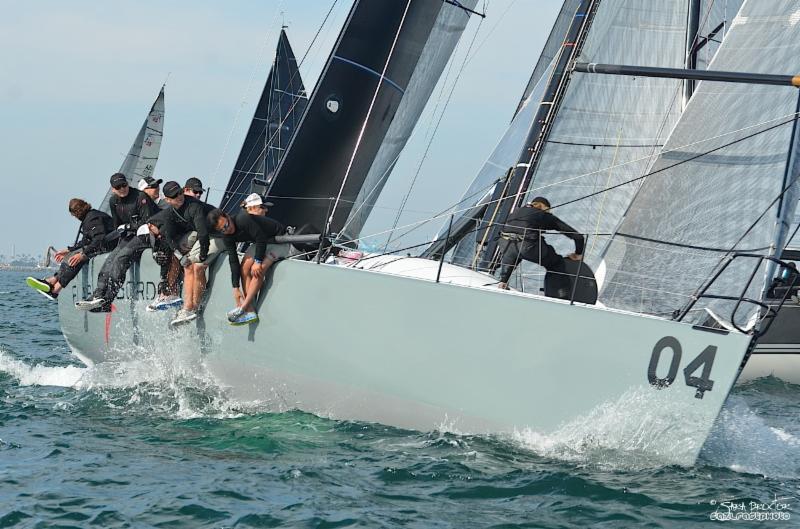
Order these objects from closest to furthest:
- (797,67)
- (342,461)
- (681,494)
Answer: (681,494) → (342,461) → (797,67)

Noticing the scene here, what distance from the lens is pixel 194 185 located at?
25.1 ft

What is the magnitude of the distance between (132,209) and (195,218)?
5.48 ft

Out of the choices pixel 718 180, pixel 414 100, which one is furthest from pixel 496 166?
pixel 718 180

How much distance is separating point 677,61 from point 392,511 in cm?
690

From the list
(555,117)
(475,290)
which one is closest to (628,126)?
(555,117)

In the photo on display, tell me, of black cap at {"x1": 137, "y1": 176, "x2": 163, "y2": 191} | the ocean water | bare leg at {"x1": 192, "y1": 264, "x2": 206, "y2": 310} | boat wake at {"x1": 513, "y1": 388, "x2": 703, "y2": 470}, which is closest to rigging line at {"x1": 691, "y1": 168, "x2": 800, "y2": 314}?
boat wake at {"x1": 513, "y1": 388, "x2": 703, "y2": 470}

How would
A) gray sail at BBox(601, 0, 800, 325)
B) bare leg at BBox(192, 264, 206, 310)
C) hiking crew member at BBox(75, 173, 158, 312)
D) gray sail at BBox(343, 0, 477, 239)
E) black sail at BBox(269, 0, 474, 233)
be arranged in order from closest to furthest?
gray sail at BBox(601, 0, 800, 325), bare leg at BBox(192, 264, 206, 310), black sail at BBox(269, 0, 474, 233), hiking crew member at BBox(75, 173, 158, 312), gray sail at BBox(343, 0, 477, 239)

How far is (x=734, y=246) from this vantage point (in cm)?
Answer: 622

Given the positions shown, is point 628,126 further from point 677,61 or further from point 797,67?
point 797,67

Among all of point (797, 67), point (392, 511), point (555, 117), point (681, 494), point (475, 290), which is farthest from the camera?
point (555, 117)

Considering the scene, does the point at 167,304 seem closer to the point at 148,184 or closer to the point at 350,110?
the point at 148,184

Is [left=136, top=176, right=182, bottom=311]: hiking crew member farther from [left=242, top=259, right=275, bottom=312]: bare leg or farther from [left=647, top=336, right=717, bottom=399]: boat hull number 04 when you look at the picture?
[left=647, top=336, right=717, bottom=399]: boat hull number 04

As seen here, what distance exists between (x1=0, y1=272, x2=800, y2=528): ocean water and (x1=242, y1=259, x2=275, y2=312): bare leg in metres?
0.81

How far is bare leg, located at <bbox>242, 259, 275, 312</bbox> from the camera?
706 centimetres
